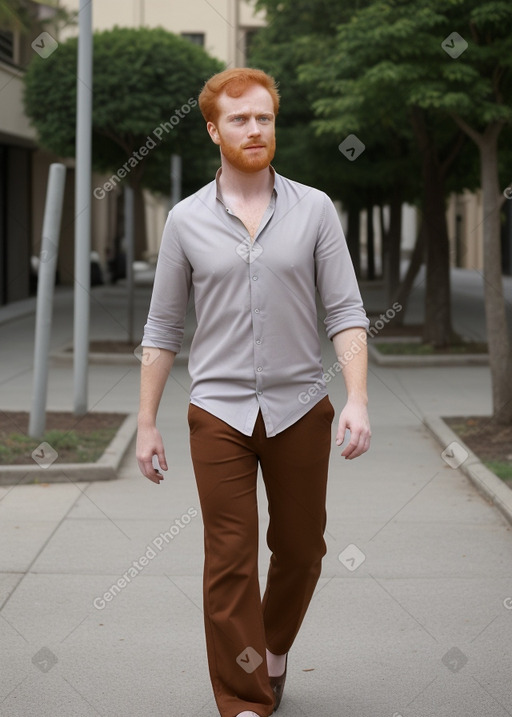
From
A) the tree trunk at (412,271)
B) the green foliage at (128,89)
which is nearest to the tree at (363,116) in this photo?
the tree trunk at (412,271)

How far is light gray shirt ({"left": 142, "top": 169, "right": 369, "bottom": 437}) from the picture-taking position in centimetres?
369

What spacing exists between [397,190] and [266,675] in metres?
19.2

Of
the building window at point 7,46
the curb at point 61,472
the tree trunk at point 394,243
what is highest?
the building window at point 7,46

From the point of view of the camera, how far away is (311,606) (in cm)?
548

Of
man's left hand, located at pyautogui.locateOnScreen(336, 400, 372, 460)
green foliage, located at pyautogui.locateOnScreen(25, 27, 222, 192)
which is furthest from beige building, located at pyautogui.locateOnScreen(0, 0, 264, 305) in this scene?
man's left hand, located at pyautogui.locateOnScreen(336, 400, 372, 460)

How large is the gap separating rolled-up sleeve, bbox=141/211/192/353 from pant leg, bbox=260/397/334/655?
0.47 metres

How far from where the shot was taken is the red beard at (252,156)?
12.2ft

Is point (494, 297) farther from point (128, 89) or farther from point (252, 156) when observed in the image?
point (128, 89)

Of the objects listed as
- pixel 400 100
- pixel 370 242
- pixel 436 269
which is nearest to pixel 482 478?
pixel 400 100

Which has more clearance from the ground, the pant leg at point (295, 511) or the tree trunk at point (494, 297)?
the tree trunk at point (494, 297)

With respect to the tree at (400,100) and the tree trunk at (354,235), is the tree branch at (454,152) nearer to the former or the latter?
the tree at (400,100)

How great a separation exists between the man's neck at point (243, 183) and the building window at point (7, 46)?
2268 cm

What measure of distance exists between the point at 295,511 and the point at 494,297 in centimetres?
Result: 722

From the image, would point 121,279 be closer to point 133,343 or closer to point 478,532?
point 133,343
